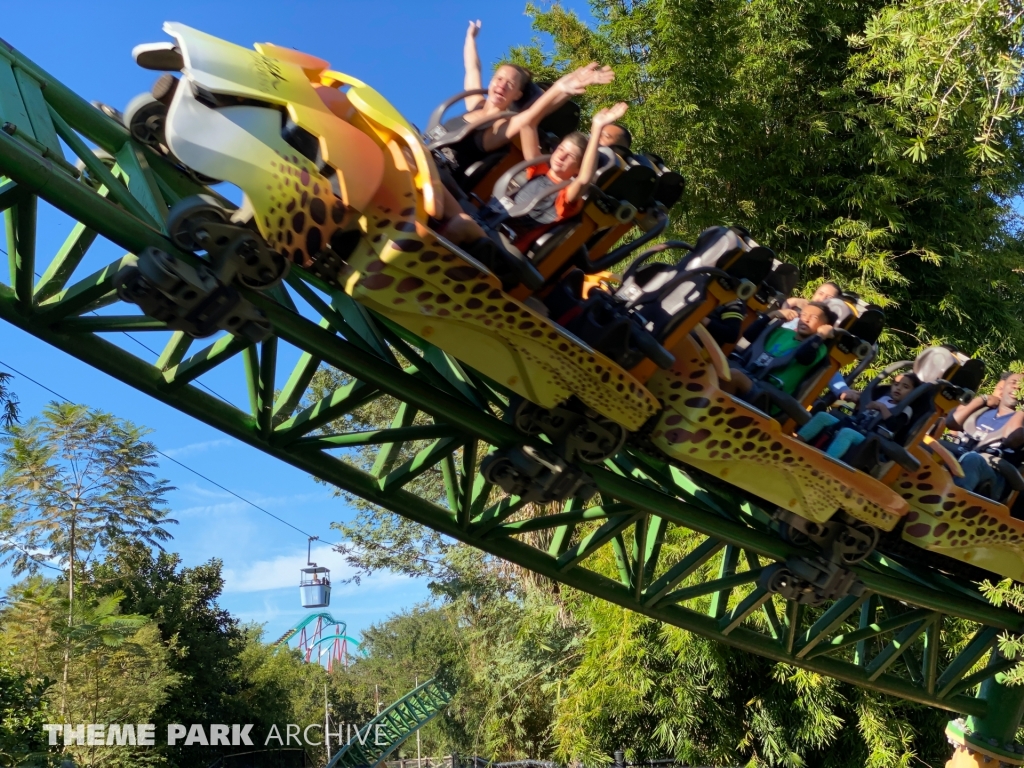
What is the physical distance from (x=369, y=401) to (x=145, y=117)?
45.0 inches

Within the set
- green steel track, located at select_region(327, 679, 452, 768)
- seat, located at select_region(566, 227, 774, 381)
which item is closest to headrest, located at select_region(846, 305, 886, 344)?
seat, located at select_region(566, 227, 774, 381)

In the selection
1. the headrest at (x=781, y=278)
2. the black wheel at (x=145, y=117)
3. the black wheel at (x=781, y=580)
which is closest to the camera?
the black wheel at (x=145, y=117)

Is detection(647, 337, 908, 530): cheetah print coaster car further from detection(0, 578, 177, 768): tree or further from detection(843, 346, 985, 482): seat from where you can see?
detection(0, 578, 177, 768): tree

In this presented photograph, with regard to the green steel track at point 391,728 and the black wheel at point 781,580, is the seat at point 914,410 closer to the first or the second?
the black wheel at point 781,580

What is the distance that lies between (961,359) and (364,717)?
29.7 meters

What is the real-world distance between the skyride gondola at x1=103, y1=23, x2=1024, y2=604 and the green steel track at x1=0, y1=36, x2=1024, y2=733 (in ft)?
0.45

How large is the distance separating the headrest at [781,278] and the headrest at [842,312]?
0.43 meters

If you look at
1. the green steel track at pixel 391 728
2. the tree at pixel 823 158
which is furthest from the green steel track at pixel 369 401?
the green steel track at pixel 391 728

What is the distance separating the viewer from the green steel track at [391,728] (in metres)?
13.2

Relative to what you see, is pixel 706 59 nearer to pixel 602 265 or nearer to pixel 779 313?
pixel 779 313

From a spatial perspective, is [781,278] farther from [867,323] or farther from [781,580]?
[781,580]

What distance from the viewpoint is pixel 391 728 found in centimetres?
1455

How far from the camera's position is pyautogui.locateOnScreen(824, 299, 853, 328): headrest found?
382cm

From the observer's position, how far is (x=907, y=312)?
7938mm
